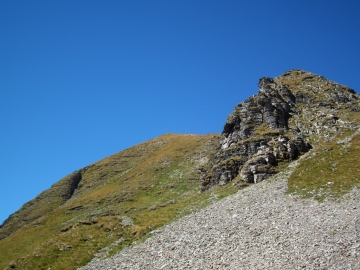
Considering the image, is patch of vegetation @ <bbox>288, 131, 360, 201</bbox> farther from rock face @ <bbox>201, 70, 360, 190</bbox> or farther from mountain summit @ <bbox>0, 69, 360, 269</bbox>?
rock face @ <bbox>201, 70, 360, 190</bbox>

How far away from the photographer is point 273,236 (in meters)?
27.3

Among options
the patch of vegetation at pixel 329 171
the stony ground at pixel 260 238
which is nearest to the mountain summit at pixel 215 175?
the patch of vegetation at pixel 329 171

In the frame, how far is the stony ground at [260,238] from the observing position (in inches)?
901

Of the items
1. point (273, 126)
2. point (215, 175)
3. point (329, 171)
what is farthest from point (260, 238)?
point (273, 126)

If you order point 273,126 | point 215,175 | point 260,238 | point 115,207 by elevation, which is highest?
point 273,126

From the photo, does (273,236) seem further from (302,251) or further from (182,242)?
(182,242)

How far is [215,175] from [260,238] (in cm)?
2856

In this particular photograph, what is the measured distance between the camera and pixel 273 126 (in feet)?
198

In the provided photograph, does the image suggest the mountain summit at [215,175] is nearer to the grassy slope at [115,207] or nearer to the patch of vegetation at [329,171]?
the patch of vegetation at [329,171]

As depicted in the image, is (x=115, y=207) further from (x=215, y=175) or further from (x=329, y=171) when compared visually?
(x=329, y=171)

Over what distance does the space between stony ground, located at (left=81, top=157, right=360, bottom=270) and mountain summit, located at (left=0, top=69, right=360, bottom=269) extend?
9.61 feet

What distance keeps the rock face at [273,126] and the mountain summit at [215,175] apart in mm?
181

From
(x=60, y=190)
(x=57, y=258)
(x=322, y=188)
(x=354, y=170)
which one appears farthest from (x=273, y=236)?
(x=60, y=190)

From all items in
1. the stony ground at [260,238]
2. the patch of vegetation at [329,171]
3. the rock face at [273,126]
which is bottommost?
the stony ground at [260,238]
